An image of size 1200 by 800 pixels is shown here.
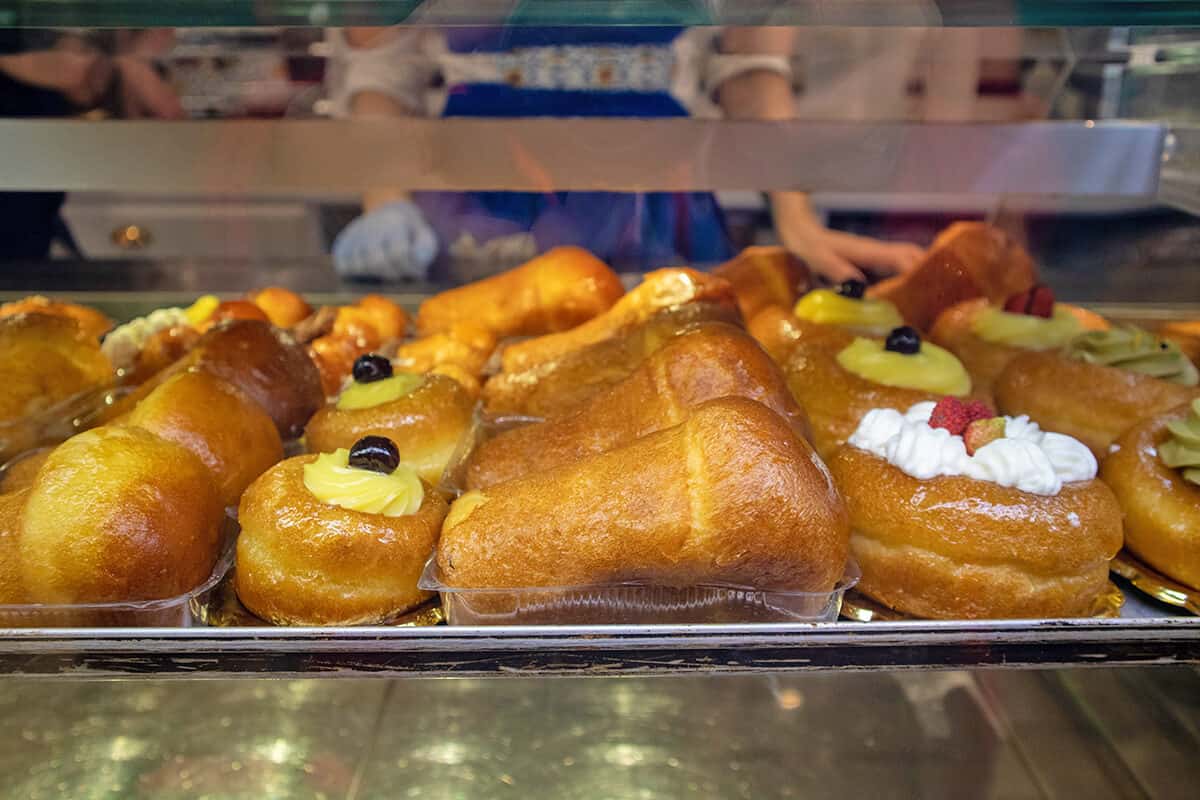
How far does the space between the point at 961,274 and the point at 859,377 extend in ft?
2.96

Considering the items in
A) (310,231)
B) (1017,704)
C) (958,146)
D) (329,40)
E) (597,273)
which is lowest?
(1017,704)

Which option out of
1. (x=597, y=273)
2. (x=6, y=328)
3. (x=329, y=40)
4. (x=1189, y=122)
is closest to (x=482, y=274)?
(x=597, y=273)

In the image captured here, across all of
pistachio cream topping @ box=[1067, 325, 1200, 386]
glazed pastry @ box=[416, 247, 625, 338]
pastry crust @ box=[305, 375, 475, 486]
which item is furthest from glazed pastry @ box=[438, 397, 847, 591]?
glazed pastry @ box=[416, 247, 625, 338]

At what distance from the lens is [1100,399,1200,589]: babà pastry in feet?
5.18

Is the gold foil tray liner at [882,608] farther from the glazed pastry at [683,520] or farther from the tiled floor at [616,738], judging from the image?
the tiled floor at [616,738]

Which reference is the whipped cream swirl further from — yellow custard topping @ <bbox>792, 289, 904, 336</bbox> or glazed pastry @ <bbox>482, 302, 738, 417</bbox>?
yellow custard topping @ <bbox>792, 289, 904, 336</bbox>

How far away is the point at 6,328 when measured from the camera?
6.75 ft

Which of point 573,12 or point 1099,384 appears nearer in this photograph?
point 573,12

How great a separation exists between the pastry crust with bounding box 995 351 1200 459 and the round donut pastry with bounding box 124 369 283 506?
1.68 metres

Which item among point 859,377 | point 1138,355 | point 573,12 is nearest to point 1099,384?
point 1138,355

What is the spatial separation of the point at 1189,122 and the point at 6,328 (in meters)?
2.97

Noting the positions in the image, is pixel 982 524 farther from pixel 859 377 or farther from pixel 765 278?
pixel 765 278

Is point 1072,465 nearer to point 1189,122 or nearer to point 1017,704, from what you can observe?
point 1017,704

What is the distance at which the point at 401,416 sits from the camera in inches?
73.3
